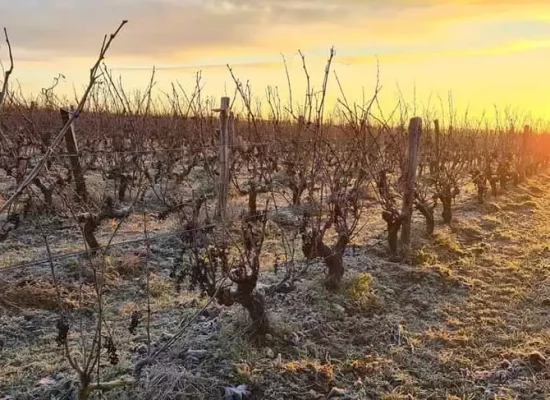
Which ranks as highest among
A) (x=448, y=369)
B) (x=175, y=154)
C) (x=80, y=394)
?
(x=175, y=154)

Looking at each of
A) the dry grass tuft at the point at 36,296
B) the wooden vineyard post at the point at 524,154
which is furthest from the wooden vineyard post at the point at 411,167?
the wooden vineyard post at the point at 524,154

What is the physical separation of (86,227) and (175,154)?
5.28 metres

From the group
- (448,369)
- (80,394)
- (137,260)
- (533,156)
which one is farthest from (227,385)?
(533,156)

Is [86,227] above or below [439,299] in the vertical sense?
above

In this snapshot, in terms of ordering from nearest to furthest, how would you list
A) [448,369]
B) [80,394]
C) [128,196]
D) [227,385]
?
1. [80,394]
2. [227,385]
3. [448,369]
4. [128,196]

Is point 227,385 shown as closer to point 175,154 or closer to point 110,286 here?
point 110,286

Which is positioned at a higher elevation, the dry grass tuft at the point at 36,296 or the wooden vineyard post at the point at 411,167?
the wooden vineyard post at the point at 411,167

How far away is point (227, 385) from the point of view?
3107 millimetres

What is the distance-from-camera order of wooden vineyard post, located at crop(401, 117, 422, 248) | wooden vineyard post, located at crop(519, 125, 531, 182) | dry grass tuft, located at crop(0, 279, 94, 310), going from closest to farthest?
dry grass tuft, located at crop(0, 279, 94, 310) < wooden vineyard post, located at crop(401, 117, 422, 248) < wooden vineyard post, located at crop(519, 125, 531, 182)

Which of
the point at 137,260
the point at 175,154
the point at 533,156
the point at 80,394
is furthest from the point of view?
the point at 533,156

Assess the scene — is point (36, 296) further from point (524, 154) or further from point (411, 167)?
point (524, 154)

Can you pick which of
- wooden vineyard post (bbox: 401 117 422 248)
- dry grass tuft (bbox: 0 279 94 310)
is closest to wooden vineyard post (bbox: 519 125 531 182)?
wooden vineyard post (bbox: 401 117 422 248)

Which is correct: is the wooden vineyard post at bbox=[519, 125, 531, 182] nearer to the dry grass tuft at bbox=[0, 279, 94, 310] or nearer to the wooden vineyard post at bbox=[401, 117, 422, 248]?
the wooden vineyard post at bbox=[401, 117, 422, 248]

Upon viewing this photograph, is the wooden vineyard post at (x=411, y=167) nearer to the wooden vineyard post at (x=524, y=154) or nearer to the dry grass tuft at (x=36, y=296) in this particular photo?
the dry grass tuft at (x=36, y=296)
